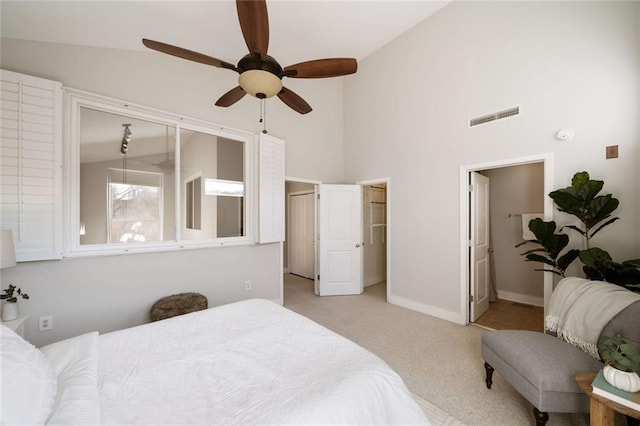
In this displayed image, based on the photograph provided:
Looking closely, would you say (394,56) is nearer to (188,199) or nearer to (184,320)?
(188,199)

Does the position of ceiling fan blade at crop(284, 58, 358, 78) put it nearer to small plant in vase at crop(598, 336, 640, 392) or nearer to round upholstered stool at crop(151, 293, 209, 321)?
small plant in vase at crop(598, 336, 640, 392)

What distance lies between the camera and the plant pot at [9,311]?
Result: 183cm

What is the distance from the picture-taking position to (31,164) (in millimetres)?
2064

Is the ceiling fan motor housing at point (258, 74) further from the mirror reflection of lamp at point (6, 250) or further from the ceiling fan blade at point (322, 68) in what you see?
the mirror reflection of lamp at point (6, 250)

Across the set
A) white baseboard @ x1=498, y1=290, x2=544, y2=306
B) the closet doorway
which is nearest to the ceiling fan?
the closet doorway

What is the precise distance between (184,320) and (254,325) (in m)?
0.47

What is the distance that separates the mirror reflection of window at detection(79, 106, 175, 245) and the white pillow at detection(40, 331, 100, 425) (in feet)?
5.26

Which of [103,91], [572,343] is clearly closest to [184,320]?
[103,91]

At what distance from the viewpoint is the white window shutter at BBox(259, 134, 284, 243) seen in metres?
3.54

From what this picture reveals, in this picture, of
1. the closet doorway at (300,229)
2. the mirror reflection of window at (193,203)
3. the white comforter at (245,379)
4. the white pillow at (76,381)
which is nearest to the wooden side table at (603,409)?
the white comforter at (245,379)

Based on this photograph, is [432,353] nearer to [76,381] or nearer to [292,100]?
[76,381]

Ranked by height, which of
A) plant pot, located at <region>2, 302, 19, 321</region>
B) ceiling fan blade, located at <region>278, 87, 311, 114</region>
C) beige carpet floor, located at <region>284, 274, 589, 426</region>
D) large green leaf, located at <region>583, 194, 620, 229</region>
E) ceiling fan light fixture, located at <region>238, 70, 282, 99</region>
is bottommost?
beige carpet floor, located at <region>284, 274, 589, 426</region>

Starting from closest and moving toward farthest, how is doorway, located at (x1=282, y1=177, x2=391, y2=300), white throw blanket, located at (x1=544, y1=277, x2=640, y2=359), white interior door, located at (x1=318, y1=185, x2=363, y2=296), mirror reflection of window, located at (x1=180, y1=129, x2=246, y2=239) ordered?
white throw blanket, located at (x1=544, y1=277, x2=640, y2=359), mirror reflection of window, located at (x1=180, y1=129, x2=246, y2=239), white interior door, located at (x1=318, y1=185, x2=363, y2=296), doorway, located at (x1=282, y1=177, x2=391, y2=300)

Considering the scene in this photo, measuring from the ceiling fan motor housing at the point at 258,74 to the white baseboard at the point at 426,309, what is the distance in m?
3.33
